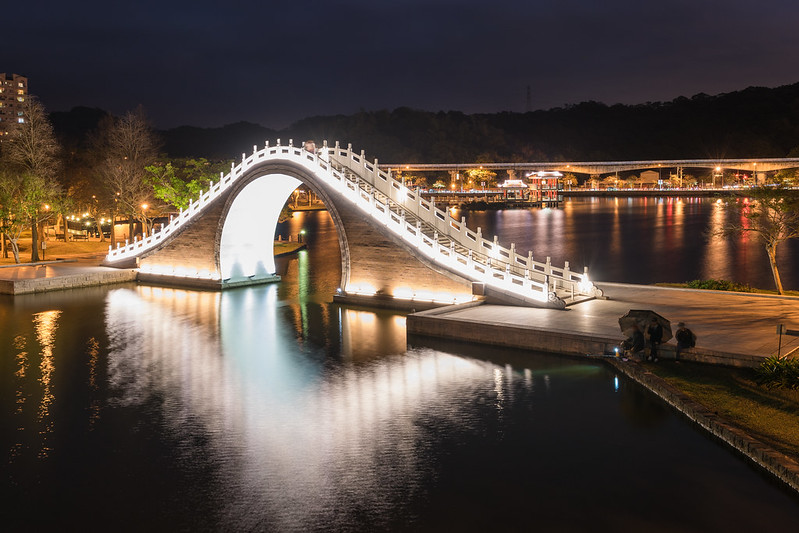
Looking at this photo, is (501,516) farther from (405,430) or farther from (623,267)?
(623,267)

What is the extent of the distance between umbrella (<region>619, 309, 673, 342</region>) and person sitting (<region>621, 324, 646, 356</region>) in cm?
10

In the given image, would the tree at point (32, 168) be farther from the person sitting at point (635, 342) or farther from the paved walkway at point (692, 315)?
the person sitting at point (635, 342)

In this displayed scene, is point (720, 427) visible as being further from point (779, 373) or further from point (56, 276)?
point (56, 276)

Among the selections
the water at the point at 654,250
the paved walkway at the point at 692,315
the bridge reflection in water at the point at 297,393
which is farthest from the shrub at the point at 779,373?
the water at the point at 654,250

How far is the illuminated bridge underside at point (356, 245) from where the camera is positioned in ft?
82.1

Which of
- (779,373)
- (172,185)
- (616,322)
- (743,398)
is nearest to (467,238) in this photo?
(616,322)

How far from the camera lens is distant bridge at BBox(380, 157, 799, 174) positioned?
142375mm

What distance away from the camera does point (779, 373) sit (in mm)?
15000

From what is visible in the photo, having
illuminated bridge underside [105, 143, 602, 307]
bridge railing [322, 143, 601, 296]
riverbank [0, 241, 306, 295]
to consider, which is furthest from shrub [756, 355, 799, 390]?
riverbank [0, 241, 306, 295]

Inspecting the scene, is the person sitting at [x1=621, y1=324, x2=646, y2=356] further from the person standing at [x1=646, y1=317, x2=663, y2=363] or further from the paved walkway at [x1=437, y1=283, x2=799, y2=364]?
the paved walkway at [x1=437, y1=283, x2=799, y2=364]

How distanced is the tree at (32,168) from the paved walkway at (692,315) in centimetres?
3107

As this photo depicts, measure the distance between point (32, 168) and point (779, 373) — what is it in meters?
45.4

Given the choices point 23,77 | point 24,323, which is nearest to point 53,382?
point 24,323

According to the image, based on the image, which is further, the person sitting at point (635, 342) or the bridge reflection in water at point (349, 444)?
the person sitting at point (635, 342)
